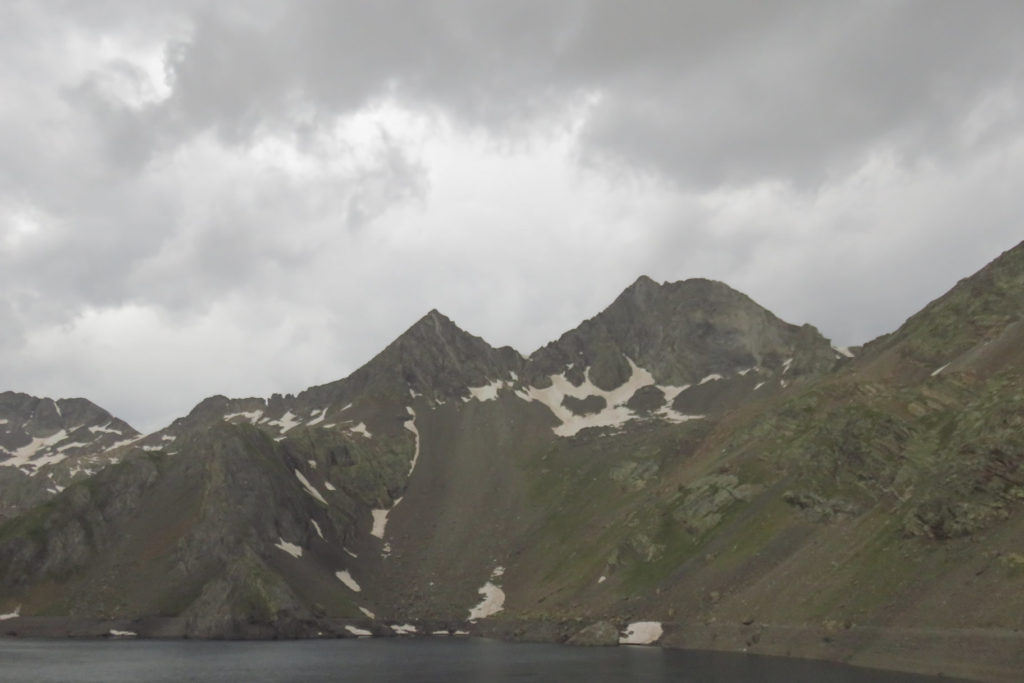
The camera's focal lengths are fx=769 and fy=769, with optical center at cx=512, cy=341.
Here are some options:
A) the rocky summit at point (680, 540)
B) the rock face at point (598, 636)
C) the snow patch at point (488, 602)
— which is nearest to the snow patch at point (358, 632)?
the rocky summit at point (680, 540)

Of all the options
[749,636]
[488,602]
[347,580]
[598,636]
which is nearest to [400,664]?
[598,636]

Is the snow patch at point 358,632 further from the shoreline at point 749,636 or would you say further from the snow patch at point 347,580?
the snow patch at point 347,580

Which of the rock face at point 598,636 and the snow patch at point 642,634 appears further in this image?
the rock face at point 598,636

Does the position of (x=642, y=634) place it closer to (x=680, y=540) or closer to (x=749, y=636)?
(x=749, y=636)

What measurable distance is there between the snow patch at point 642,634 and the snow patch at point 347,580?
7514 centimetres

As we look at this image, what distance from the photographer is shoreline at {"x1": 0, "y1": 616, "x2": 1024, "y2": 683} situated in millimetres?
66188

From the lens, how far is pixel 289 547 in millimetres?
172875

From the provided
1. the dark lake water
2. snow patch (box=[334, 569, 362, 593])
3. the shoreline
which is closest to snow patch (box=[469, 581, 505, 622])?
the shoreline

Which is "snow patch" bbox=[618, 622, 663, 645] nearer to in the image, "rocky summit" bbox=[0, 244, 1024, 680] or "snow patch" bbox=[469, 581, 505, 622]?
"rocky summit" bbox=[0, 244, 1024, 680]

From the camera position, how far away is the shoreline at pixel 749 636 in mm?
66188

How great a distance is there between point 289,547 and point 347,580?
15.1 meters

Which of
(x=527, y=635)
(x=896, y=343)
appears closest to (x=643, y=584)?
(x=527, y=635)

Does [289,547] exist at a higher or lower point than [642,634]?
higher

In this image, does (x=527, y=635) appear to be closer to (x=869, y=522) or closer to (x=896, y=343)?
(x=869, y=522)
